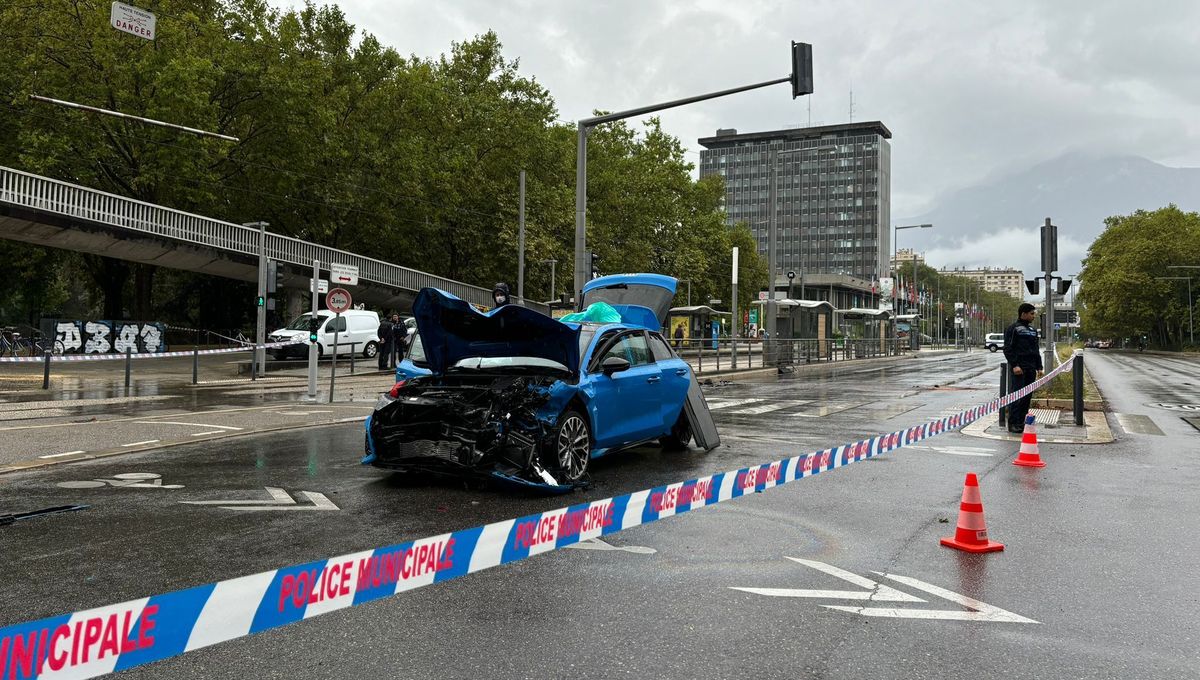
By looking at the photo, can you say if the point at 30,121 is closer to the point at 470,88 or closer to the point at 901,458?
the point at 470,88

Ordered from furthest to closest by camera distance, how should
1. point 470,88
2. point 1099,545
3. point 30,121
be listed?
point 470,88 → point 30,121 → point 1099,545

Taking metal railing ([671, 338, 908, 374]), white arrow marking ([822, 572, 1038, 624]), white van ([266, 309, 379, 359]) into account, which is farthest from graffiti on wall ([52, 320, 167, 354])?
white arrow marking ([822, 572, 1038, 624])

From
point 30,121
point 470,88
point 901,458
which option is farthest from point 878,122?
point 901,458

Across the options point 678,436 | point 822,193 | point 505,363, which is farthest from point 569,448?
point 822,193

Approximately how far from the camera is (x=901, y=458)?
9453mm

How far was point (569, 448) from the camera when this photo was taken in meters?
7.22

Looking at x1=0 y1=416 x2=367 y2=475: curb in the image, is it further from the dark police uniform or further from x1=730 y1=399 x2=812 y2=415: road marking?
the dark police uniform

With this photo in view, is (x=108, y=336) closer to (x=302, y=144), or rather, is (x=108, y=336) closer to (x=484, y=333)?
(x=302, y=144)

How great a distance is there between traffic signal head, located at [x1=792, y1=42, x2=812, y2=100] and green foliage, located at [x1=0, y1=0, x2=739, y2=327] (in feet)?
75.9

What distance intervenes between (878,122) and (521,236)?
139m

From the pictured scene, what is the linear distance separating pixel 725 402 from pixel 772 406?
1.17 m

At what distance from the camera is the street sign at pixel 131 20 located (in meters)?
14.1

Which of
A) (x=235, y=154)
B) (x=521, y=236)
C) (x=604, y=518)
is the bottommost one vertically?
(x=604, y=518)

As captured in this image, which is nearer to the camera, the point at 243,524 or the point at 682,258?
the point at 243,524
